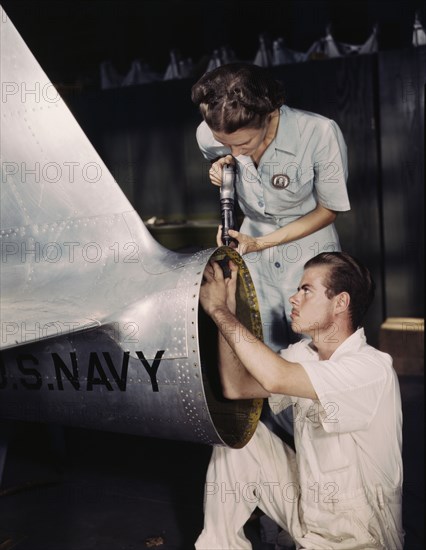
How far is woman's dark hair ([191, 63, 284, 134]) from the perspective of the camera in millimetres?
2029

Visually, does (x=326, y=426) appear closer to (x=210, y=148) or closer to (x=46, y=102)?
(x=210, y=148)

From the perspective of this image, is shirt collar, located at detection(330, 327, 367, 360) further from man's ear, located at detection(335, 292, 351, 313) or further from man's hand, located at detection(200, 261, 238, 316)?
man's hand, located at detection(200, 261, 238, 316)

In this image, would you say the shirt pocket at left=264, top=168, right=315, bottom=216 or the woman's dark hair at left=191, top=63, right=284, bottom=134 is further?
the shirt pocket at left=264, top=168, right=315, bottom=216

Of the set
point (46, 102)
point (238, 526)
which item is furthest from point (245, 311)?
point (46, 102)

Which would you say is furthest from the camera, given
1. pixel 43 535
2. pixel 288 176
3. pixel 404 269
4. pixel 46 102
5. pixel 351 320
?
pixel 404 269

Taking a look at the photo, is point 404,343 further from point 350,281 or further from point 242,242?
point 350,281

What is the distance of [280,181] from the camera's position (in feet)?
7.78

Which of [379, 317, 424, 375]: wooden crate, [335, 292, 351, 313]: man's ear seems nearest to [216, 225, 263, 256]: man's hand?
[335, 292, 351, 313]: man's ear

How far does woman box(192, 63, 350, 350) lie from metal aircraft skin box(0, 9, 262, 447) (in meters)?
0.24

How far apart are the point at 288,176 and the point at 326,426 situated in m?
0.91

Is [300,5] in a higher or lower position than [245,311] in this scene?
higher

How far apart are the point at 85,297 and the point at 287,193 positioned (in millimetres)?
783

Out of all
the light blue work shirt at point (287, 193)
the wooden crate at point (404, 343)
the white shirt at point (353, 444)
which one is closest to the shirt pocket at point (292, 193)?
the light blue work shirt at point (287, 193)

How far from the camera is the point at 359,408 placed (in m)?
1.84
